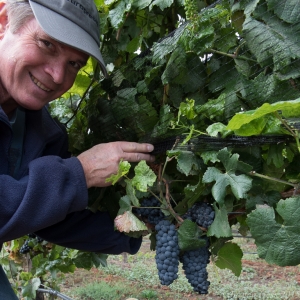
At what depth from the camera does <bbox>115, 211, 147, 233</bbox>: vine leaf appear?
1031mm

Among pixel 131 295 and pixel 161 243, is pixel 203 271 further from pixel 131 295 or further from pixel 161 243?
pixel 131 295

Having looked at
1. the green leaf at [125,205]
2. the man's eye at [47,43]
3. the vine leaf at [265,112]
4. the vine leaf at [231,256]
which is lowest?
the vine leaf at [231,256]

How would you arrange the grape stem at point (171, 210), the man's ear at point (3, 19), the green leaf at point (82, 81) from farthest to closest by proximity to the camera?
the green leaf at point (82, 81) → the man's ear at point (3, 19) → the grape stem at point (171, 210)

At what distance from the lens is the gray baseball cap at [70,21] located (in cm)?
104

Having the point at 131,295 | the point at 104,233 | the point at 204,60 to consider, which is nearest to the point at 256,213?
the point at 204,60

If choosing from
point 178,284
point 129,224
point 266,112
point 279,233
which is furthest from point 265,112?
point 178,284

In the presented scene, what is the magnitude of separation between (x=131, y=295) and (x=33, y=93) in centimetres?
512

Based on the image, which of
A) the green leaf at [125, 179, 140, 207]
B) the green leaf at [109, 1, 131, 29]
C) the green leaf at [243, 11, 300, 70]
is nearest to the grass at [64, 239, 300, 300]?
the green leaf at [125, 179, 140, 207]

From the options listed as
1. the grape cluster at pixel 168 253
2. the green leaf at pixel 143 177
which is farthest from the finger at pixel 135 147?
the grape cluster at pixel 168 253

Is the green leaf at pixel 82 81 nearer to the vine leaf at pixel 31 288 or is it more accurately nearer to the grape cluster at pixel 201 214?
the grape cluster at pixel 201 214

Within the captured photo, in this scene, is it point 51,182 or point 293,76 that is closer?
point 293,76

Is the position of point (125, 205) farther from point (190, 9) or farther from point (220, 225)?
point (190, 9)

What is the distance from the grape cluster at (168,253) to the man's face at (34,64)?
0.49 m

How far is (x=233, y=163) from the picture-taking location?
2.91 feet
